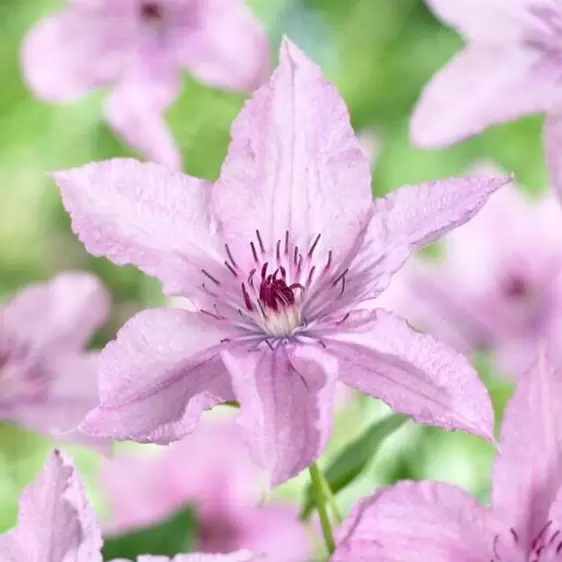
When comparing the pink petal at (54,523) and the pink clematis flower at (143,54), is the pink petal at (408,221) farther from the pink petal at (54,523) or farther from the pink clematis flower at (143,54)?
the pink clematis flower at (143,54)

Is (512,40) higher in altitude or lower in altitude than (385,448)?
higher

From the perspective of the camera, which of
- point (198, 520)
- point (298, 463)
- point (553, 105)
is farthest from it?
point (198, 520)

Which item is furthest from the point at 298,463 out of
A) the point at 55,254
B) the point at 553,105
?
the point at 55,254

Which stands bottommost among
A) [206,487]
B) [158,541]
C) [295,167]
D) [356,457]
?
[206,487]

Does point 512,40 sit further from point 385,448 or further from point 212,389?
point 385,448

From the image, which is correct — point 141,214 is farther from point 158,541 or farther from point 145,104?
point 145,104

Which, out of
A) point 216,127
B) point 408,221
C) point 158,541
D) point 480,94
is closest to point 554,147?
point 480,94
